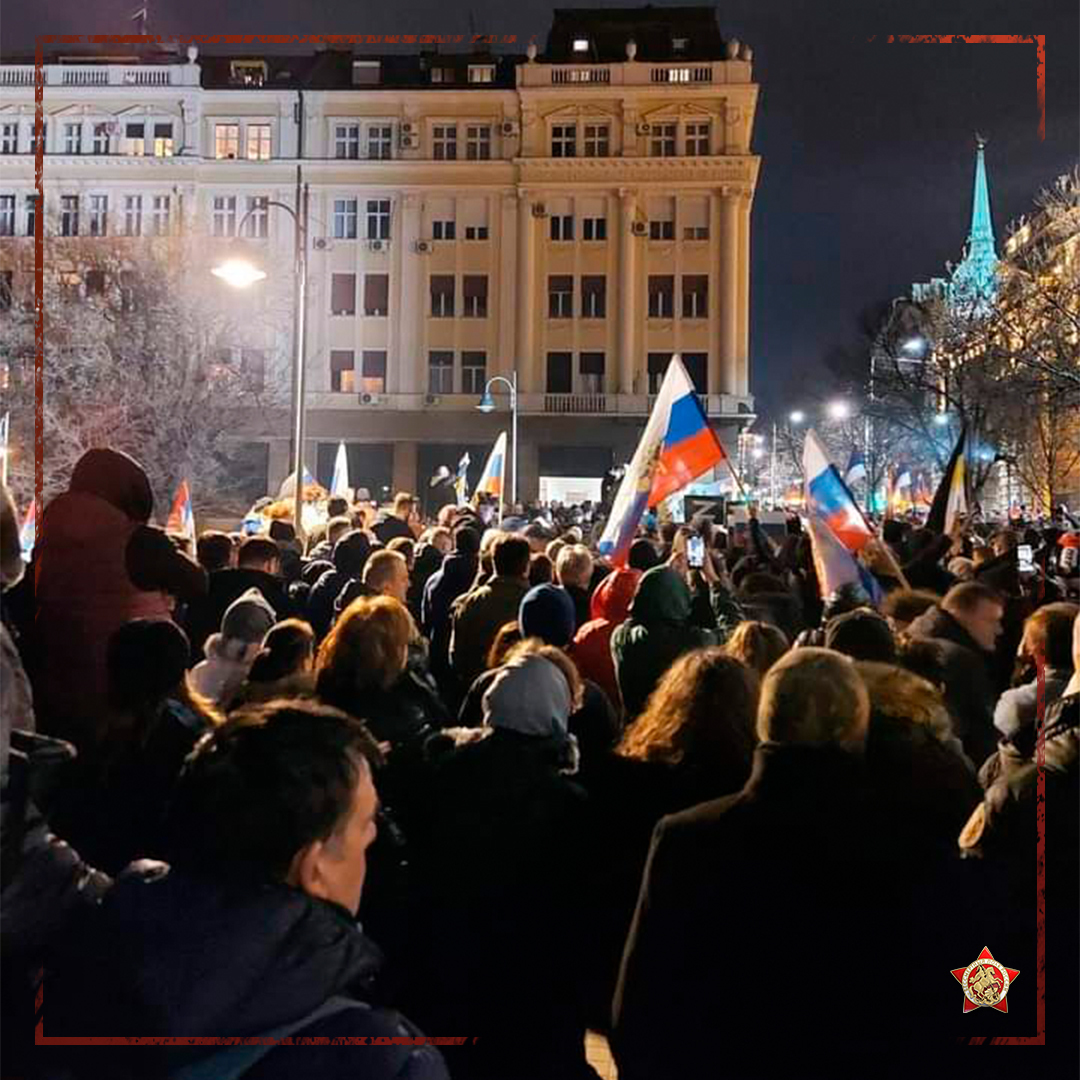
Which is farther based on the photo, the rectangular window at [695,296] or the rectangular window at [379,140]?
the rectangular window at [379,140]

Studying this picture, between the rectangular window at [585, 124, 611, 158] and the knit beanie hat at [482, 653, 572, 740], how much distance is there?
4977cm

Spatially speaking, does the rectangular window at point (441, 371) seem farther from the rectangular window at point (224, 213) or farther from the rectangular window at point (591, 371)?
the rectangular window at point (224, 213)

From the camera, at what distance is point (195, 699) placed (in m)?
3.98

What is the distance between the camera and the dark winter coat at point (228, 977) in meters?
1.84

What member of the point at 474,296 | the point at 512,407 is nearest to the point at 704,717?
the point at 512,407

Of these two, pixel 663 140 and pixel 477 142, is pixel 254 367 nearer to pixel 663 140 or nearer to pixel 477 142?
pixel 477 142

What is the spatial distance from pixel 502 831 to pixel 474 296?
50857mm

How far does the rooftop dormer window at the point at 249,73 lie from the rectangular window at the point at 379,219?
8473 millimetres

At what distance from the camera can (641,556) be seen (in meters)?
8.84

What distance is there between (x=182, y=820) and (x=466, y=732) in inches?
69.8

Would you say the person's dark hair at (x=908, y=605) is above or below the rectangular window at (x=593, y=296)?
below

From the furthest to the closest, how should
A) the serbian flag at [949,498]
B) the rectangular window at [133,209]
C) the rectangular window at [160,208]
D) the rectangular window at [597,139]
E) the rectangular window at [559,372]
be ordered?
1. the rectangular window at [133,209]
2. the rectangular window at [160,208]
3. the rectangular window at [559,372]
4. the rectangular window at [597,139]
5. the serbian flag at [949,498]

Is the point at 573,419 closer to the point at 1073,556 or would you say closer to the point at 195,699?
the point at 1073,556

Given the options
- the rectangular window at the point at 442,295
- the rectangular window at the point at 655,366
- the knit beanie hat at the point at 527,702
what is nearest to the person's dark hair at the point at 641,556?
the knit beanie hat at the point at 527,702
